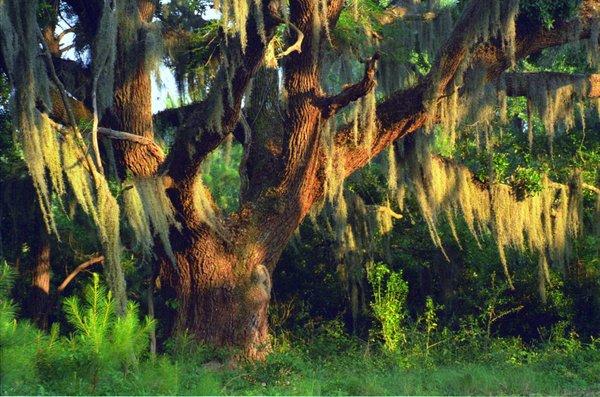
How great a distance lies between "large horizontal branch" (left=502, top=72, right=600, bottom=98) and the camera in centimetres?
1310

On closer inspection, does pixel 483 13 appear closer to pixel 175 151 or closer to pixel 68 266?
pixel 175 151

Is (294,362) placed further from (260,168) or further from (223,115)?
(223,115)

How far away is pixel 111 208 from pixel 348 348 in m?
6.32

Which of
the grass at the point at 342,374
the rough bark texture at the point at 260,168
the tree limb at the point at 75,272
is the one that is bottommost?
the grass at the point at 342,374

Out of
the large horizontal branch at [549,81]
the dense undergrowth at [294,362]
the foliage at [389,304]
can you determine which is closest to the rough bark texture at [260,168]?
the dense undergrowth at [294,362]

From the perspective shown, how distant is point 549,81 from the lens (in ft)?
43.0

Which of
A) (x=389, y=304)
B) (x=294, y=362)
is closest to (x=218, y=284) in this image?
(x=294, y=362)

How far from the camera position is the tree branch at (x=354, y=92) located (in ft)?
34.2

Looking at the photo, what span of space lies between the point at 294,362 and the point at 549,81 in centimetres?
530

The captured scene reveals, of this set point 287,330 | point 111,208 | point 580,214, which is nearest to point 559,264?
point 580,214

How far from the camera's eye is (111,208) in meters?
9.82

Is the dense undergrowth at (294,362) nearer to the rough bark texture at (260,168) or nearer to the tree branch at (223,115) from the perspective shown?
the rough bark texture at (260,168)

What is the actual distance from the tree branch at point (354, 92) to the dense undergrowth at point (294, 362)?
3.18 metres

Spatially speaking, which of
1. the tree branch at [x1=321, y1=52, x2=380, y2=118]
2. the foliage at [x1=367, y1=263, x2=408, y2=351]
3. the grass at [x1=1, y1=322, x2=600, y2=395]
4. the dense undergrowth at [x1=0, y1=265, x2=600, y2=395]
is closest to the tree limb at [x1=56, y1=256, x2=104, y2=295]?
the dense undergrowth at [x1=0, y1=265, x2=600, y2=395]
